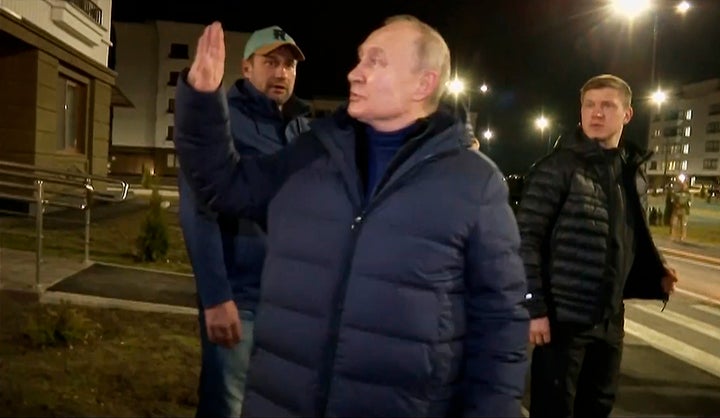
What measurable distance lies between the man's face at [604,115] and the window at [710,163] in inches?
4391

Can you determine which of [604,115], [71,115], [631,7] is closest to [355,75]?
[604,115]

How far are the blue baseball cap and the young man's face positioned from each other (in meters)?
1.25

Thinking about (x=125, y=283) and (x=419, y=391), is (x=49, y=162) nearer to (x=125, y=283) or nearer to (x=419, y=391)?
(x=125, y=283)

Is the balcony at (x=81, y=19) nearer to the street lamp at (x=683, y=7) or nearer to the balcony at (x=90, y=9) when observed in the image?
the balcony at (x=90, y=9)

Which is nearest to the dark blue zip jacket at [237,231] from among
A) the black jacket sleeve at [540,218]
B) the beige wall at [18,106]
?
the black jacket sleeve at [540,218]

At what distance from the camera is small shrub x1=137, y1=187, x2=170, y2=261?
11062 mm

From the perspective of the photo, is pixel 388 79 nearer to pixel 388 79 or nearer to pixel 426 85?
pixel 388 79

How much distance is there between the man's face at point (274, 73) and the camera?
137 inches

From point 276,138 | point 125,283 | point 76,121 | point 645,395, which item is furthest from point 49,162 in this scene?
point 276,138

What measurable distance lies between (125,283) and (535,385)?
242 inches

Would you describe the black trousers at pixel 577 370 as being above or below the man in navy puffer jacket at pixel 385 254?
below

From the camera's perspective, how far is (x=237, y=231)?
3.25 m

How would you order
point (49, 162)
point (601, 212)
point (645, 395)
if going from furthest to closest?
point (49, 162) < point (645, 395) < point (601, 212)

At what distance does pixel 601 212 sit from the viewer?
3.89m
